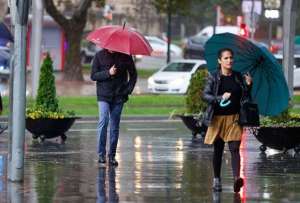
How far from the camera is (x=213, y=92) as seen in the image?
1164cm

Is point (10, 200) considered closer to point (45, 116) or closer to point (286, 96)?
point (286, 96)

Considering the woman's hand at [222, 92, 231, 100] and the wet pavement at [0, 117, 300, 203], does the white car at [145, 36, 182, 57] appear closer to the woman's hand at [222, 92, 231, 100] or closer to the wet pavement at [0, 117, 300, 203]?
the wet pavement at [0, 117, 300, 203]

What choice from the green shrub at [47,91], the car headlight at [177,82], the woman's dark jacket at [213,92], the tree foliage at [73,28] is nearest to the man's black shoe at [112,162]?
the woman's dark jacket at [213,92]

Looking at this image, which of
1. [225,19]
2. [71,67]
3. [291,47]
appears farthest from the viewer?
[225,19]

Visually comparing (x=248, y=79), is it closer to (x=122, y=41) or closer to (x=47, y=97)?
(x=122, y=41)

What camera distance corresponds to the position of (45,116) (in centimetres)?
1747

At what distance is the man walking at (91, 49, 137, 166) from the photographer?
13820 millimetres

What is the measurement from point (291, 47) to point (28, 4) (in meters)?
6.39

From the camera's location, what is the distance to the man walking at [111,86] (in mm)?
13820

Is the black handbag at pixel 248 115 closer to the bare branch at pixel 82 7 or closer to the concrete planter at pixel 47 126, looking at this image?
the concrete planter at pixel 47 126

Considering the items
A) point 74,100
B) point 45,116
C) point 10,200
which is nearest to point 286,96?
point 10,200

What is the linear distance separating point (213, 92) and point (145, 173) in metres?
2.15

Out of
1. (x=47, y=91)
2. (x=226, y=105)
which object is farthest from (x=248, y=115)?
(x=47, y=91)

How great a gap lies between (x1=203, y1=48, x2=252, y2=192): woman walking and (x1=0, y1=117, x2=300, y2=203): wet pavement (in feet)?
1.84
